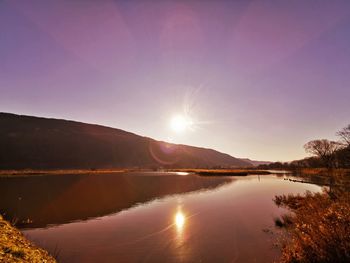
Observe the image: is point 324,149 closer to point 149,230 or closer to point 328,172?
point 328,172

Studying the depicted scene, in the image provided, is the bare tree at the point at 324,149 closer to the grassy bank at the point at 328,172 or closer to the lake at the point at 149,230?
the grassy bank at the point at 328,172

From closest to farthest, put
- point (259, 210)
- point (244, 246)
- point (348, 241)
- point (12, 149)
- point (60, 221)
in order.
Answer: point (348, 241) → point (244, 246) → point (60, 221) → point (259, 210) → point (12, 149)

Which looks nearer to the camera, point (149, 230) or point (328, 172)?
point (149, 230)

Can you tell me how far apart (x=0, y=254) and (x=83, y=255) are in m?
5.97

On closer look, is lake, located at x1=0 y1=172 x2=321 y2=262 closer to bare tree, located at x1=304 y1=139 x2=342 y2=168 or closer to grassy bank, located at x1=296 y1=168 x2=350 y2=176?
grassy bank, located at x1=296 y1=168 x2=350 y2=176

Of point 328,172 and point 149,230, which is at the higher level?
point 328,172

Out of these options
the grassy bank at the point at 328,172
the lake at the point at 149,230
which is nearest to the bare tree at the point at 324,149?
the grassy bank at the point at 328,172

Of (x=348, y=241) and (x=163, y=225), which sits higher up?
(x=348, y=241)

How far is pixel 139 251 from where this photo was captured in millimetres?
16047

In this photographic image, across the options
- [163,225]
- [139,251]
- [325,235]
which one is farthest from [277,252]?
[163,225]

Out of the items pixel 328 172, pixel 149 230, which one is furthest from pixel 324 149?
pixel 149 230

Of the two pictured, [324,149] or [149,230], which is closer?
[149,230]

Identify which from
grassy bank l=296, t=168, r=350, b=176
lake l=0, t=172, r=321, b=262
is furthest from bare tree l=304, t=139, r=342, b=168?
lake l=0, t=172, r=321, b=262

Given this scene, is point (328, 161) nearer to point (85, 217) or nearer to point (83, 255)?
point (85, 217)
